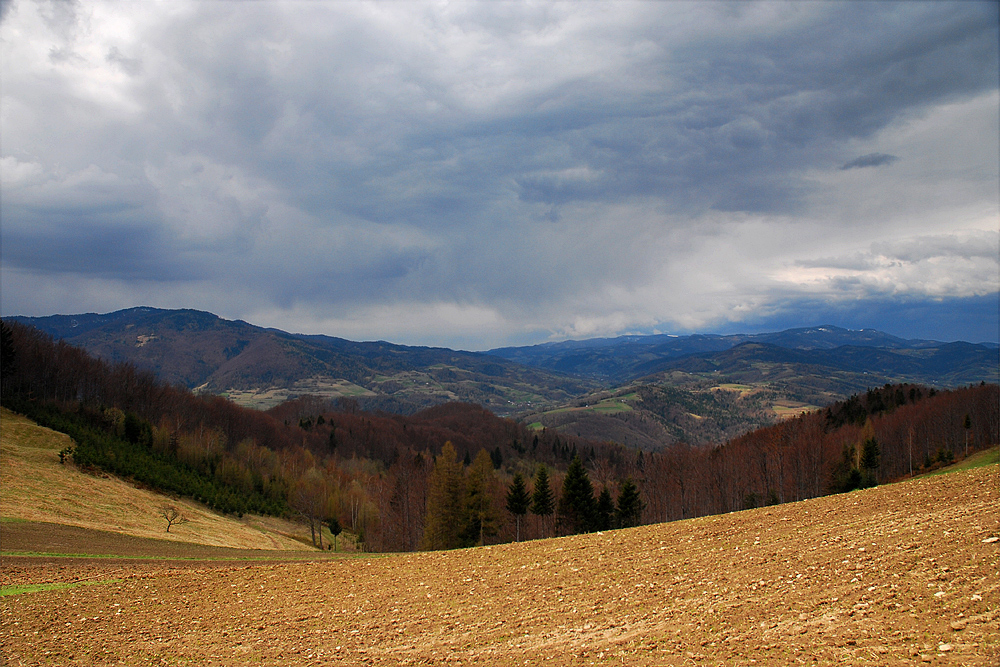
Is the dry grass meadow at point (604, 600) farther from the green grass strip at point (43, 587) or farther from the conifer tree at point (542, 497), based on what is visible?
the conifer tree at point (542, 497)

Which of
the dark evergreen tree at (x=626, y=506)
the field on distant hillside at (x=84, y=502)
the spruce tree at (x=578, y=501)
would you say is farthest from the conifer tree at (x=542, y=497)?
the field on distant hillside at (x=84, y=502)

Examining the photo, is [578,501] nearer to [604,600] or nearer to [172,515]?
[604,600]

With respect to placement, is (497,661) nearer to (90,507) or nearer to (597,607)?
(597,607)

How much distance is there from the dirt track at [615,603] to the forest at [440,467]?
28.6m

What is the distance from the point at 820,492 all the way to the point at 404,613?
68.1 meters

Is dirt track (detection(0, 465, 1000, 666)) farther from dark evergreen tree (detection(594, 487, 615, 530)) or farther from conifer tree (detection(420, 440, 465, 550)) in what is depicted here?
dark evergreen tree (detection(594, 487, 615, 530))

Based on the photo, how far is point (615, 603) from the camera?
1491 cm

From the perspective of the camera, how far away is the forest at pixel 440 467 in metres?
51.9

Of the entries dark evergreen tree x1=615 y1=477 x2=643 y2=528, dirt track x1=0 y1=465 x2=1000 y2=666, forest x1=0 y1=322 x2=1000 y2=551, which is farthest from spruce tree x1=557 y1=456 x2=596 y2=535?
dirt track x1=0 y1=465 x2=1000 y2=666

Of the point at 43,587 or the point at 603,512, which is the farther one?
the point at 603,512

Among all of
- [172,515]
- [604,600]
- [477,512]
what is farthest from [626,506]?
[172,515]

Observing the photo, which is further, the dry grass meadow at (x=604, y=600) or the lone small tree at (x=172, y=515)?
the lone small tree at (x=172, y=515)

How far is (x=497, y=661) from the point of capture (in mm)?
11844

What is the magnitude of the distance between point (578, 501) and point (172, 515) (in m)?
38.3
